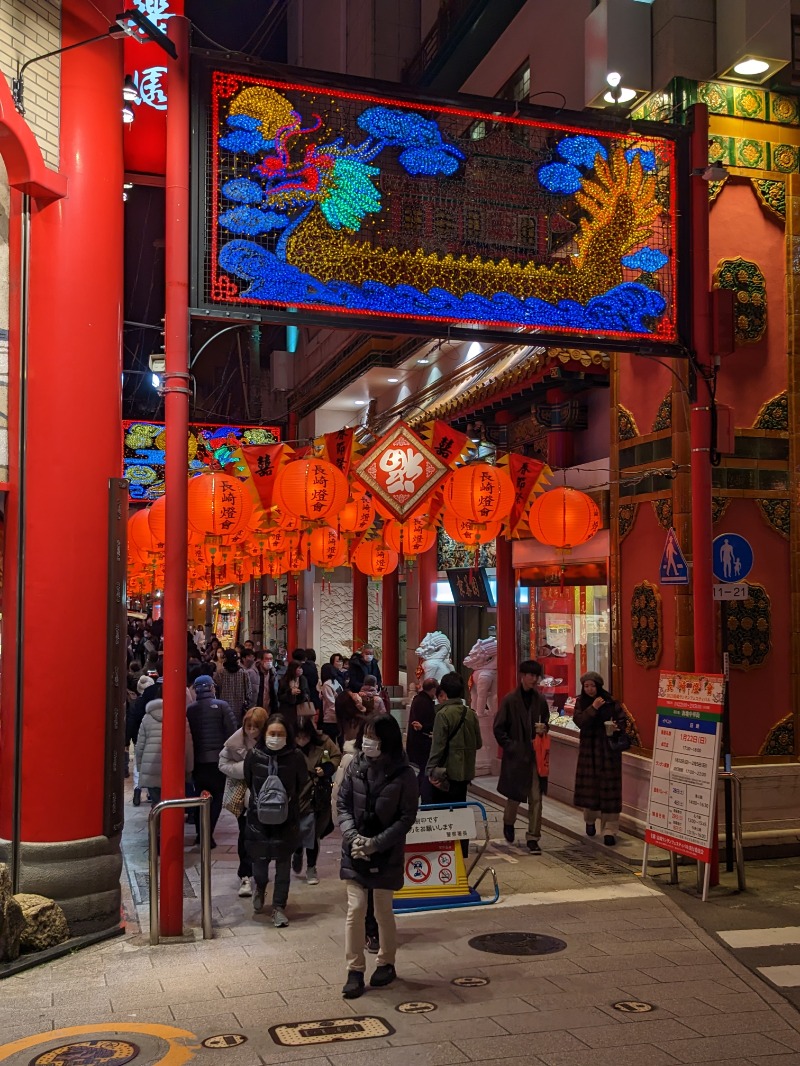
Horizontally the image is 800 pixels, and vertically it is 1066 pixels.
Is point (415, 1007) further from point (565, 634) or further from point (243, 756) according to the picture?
point (565, 634)

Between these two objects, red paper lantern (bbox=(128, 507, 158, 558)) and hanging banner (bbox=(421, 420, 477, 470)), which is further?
red paper lantern (bbox=(128, 507, 158, 558))

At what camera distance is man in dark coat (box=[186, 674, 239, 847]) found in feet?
38.9

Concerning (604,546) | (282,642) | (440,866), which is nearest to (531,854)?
(440,866)

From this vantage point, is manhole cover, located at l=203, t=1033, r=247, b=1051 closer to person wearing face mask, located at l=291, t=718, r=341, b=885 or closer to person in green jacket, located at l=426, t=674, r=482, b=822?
person wearing face mask, located at l=291, t=718, r=341, b=885

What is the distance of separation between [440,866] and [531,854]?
2.45 metres

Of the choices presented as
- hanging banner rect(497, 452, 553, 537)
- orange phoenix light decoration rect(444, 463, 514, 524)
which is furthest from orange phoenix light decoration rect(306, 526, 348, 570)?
orange phoenix light decoration rect(444, 463, 514, 524)

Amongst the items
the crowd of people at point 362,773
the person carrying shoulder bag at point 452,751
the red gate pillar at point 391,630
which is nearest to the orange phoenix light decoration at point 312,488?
the crowd of people at point 362,773

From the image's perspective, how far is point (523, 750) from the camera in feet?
38.3

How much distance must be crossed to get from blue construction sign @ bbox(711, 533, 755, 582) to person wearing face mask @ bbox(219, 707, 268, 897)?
501cm

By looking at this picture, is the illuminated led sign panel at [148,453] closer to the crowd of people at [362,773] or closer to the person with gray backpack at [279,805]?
the crowd of people at [362,773]

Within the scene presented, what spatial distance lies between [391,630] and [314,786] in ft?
53.9

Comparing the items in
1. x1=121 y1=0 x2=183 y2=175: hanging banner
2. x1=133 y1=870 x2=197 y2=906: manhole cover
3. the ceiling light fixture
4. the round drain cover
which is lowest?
x1=133 y1=870 x2=197 y2=906: manhole cover

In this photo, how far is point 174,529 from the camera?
344 inches

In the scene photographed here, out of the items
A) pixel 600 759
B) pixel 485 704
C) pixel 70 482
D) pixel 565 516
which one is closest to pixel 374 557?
pixel 485 704
